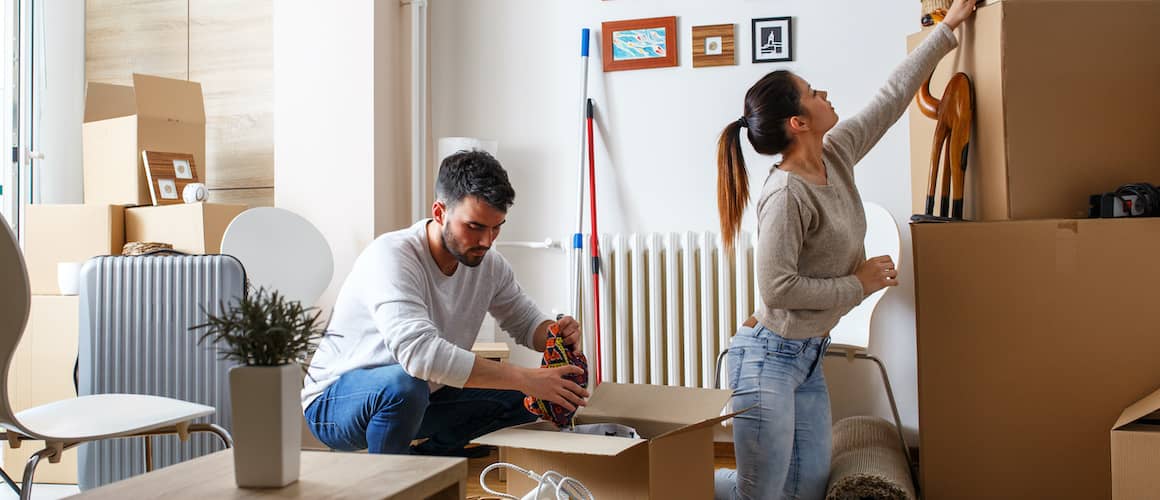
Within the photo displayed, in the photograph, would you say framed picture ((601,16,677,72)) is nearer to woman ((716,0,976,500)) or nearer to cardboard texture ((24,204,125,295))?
woman ((716,0,976,500))

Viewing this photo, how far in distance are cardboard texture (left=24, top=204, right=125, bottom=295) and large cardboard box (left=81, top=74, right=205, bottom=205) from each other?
118mm

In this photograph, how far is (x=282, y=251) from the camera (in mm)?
2977

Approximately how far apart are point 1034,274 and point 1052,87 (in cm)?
42

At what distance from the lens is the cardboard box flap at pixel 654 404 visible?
180 cm

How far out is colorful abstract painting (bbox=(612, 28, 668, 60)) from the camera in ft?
10.7

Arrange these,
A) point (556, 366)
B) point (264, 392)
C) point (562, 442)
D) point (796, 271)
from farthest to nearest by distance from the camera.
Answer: point (796, 271), point (556, 366), point (562, 442), point (264, 392)

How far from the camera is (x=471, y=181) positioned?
198 cm

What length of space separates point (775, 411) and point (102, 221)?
226cm

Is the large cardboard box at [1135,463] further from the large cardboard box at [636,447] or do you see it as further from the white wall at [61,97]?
the white wall at [61,97]

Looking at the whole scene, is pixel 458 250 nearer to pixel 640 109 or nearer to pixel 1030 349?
pixel 1030 349

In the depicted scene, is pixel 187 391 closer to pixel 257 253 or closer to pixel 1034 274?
pixel 257 253

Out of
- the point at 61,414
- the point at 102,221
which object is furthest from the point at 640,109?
the point at 61,414

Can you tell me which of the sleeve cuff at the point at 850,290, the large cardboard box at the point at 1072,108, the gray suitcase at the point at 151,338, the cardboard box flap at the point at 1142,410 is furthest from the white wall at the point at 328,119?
the cardboard box flap at the point at 1142,410

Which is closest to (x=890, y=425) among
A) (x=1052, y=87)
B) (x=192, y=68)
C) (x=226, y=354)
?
(x=1052, y=87)
